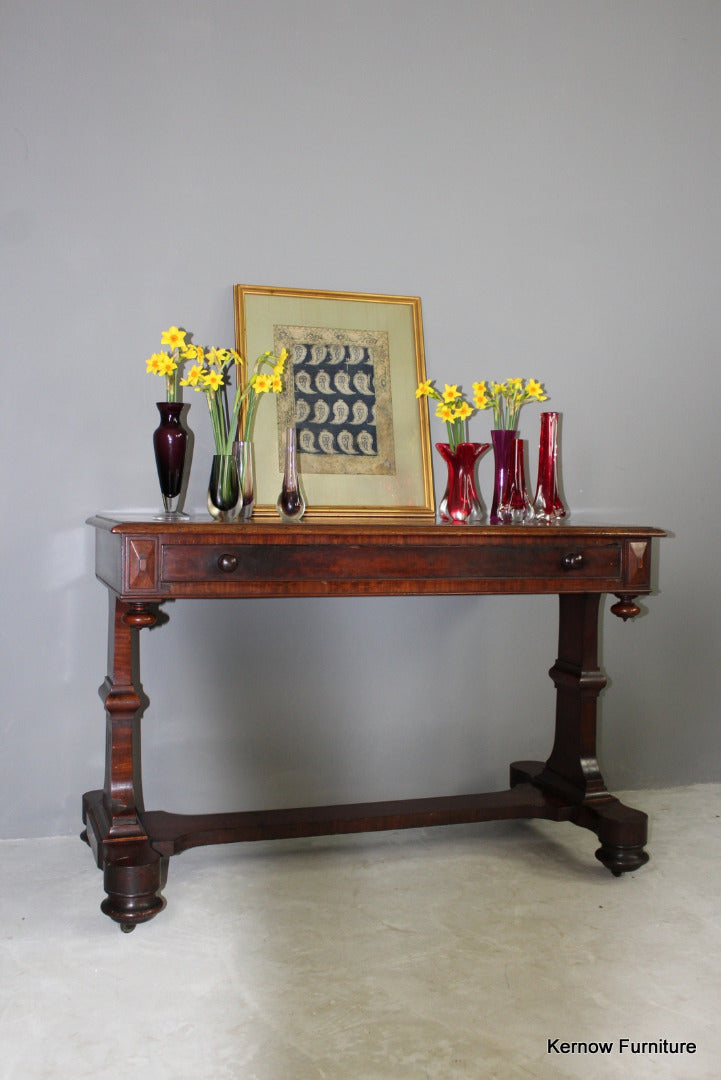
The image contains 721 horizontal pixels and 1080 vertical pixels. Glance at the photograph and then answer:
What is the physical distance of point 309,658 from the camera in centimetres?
247

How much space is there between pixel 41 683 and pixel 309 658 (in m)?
0.67

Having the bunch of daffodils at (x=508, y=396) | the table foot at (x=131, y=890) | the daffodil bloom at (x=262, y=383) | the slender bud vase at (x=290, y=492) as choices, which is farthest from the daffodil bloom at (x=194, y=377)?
the table foot at (x=131, y=890)

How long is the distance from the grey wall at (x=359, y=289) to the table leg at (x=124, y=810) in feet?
1.11

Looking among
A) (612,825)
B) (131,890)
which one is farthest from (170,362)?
(612,825)

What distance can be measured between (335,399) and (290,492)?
0.36 metres

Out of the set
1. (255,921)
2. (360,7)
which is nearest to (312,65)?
(360,7)

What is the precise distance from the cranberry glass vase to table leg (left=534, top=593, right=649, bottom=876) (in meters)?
0.29

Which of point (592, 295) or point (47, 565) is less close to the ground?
point (592, 295)

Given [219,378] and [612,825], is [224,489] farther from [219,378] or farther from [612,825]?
[612,825]

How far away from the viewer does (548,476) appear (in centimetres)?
238

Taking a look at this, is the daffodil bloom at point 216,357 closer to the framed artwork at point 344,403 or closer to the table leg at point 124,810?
the framed artwork at point 344,403

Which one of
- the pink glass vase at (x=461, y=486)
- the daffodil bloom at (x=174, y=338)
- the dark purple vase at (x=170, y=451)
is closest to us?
the dark purple vase at (x=170, y=451)

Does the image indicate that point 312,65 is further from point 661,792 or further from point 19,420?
point 661,792

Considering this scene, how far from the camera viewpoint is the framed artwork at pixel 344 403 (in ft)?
7.68
